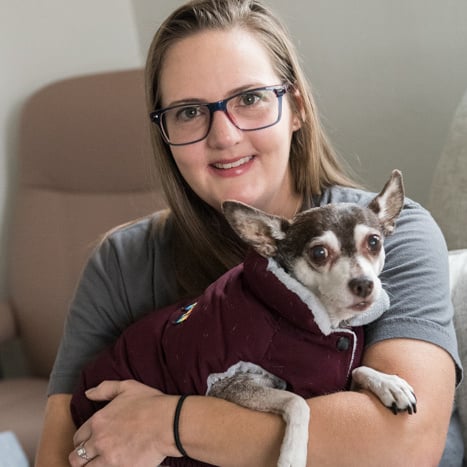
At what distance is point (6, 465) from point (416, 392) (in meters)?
1.17

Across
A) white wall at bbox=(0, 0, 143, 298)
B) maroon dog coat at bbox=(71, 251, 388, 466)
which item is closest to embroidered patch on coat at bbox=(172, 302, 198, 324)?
maroon dog coat at bbox=(71, 251, 388, 466)

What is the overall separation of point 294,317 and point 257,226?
0.50 ft

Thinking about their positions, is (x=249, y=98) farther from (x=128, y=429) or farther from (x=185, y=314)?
(x=128, y=429)

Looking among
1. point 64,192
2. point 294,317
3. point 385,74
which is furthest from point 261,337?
point 64,192

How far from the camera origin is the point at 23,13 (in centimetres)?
281

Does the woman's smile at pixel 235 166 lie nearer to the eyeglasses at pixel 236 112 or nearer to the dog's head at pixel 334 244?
the eyeglasses at pixel 236 112

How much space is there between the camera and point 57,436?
1497 mm

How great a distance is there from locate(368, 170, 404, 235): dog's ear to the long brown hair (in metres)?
0.32

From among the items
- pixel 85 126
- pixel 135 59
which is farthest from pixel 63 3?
pixel 85 126

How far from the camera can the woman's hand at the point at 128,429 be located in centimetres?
127

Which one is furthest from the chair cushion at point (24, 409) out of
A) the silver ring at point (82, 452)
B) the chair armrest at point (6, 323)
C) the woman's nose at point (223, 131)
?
the woman's nose at point (223, 131)

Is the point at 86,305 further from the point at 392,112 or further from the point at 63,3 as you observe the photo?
the point at 63,3

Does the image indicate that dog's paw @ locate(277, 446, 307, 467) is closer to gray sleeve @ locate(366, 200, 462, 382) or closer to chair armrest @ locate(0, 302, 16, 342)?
gray sleeve @ locate(366, 200, 462, 382)

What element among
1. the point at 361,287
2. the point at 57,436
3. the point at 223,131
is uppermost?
the point at 223,131
